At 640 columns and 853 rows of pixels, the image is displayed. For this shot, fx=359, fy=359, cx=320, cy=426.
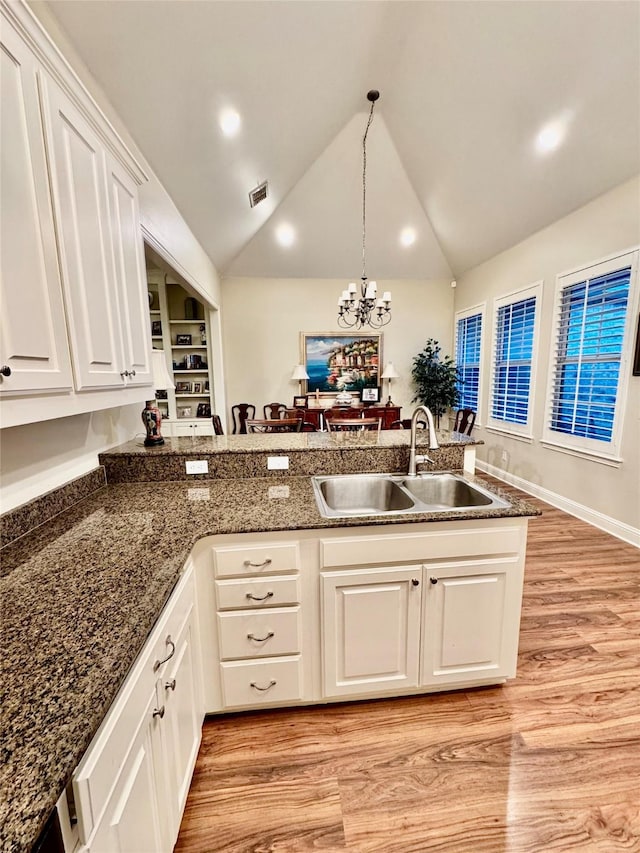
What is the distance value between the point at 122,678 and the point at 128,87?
2733 millimetres

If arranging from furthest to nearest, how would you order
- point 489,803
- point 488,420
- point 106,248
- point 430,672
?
1. point 488,420
2. point 430,672
3. point 106,248
4. point 489,803

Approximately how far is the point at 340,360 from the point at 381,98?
10.8 feet

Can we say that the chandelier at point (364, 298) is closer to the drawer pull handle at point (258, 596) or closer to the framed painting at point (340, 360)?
the framed painting at point (340, 360)

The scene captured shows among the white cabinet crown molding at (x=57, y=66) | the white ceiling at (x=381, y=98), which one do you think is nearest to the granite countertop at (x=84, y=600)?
the white cabinet crown molding at (x=57, y=66)

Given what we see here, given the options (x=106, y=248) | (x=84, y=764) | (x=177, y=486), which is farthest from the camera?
(x=177, y=486)

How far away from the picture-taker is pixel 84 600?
3.02 ft

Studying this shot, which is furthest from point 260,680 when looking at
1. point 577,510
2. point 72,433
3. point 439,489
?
point 577,510

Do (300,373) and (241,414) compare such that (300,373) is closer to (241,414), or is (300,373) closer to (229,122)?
(241,414)

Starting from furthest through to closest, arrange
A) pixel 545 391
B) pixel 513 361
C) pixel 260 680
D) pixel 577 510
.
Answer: pixel 513 361 < pixel 545 391 < pixel 577 510 < pixel 260 680

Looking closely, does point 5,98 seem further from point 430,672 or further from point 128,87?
point 430,672

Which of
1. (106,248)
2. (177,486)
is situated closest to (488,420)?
(177,486)

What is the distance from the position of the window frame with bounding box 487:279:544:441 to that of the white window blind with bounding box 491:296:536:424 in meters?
0.03

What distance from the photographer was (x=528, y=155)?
328cm

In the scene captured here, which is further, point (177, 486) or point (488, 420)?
point (488, 420)
